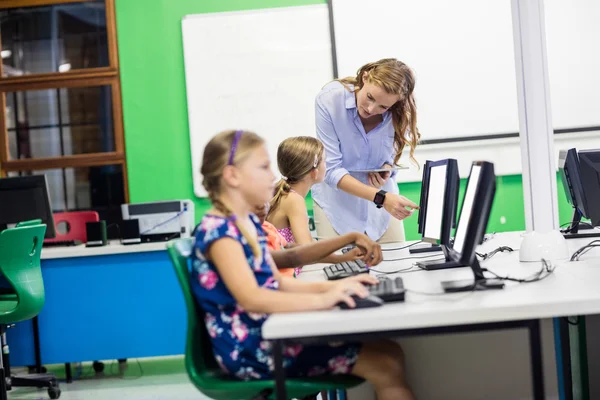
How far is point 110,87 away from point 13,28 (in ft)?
2.97

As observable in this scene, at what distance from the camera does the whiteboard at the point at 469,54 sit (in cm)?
546

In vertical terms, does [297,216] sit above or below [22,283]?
above

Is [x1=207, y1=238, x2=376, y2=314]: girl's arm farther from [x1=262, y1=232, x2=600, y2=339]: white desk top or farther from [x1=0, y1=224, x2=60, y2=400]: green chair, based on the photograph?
[x1=0, y1=224, x2=60, y2=400]: green chair

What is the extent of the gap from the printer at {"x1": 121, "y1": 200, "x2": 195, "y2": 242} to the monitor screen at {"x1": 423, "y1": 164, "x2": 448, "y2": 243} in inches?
90.3

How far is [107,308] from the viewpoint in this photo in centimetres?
455

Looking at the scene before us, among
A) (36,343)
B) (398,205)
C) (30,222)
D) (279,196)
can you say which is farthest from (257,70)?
(398,205)

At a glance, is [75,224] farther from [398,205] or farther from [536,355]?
[536,355]

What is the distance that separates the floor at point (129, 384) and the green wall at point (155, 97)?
1270mm

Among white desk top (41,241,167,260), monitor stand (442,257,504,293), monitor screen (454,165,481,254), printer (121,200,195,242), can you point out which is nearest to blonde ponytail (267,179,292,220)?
monitor screen (454,165,481,254)

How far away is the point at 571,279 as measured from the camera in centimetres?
187

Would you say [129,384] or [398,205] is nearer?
[398,205]

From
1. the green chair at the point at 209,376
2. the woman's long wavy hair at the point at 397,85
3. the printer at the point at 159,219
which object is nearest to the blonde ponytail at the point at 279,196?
the woman's long wavy hair at the point at 397,85

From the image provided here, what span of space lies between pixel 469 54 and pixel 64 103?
306 centimetres

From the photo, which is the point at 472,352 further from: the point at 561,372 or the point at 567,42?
the point at 567,42
